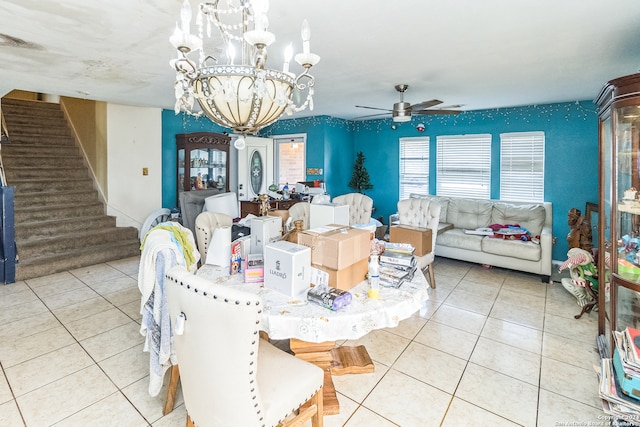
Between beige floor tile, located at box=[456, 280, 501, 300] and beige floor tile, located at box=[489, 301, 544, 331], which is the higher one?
beige floor tile, located at box=[456, 280, 501, 300]

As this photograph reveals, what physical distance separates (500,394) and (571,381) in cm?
55

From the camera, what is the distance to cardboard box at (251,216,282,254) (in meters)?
2.06

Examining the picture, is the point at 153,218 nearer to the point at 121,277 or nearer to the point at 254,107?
the point at 121,277

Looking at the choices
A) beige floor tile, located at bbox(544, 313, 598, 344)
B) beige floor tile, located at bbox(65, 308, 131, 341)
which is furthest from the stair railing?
beige floor tile, located at bbox(544, 313, 598, 344)

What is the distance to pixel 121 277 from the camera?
415cm

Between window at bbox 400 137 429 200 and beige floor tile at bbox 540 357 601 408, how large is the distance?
160 inches

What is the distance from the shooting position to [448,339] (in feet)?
8.91

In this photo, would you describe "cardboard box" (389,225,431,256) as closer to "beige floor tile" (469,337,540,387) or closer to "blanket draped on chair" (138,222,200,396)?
"beige floor tile" (469,337,540,387)

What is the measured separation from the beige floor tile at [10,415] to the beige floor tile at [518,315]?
3570mm

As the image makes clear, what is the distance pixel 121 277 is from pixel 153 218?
1.20 meters

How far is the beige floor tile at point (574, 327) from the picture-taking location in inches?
108

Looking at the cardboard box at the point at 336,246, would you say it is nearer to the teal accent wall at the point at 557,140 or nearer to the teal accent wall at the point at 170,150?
the teal accent wall at the point at 557,140

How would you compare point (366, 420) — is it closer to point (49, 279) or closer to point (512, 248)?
point (512, 248)

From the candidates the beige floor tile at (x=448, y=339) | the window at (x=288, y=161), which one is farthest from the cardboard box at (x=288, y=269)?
the window at (x=288, y=161)
